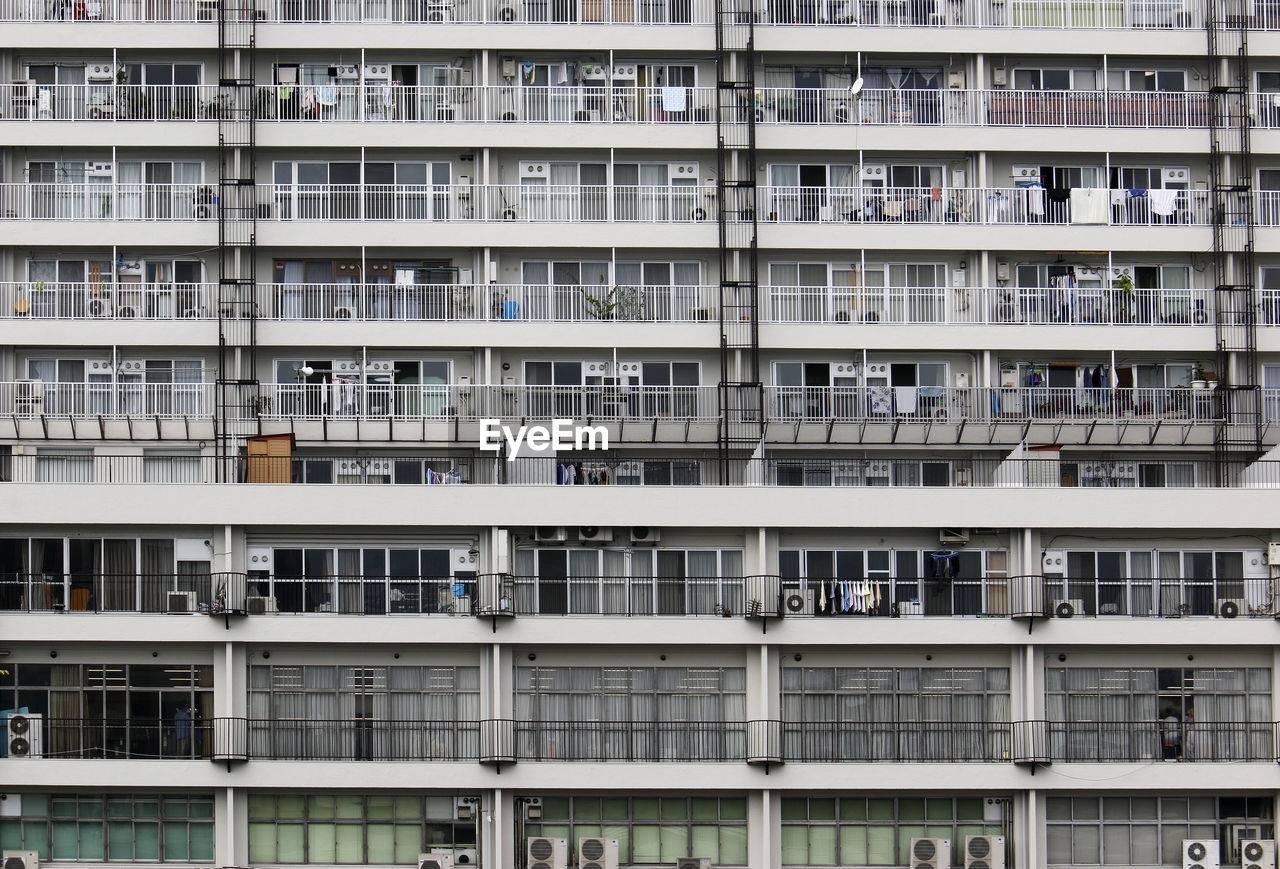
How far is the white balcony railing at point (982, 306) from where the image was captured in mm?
53844

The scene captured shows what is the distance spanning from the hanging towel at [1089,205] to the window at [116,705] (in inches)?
1082

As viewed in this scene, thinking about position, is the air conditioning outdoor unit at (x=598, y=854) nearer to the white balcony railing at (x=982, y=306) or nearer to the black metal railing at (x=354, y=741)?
the black metal railing at (x=354, y=741)

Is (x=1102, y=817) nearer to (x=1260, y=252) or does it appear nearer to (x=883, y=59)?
(x=1260, y=252)

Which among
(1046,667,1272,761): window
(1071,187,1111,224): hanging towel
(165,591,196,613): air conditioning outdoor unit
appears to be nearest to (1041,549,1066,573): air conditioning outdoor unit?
(1046,667,1272,761): window

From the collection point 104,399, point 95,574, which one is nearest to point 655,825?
point 95,574

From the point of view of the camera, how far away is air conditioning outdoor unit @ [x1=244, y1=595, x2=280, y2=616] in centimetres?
4772

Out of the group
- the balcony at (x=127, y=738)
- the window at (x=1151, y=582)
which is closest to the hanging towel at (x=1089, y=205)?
the window at (x=1151, y=582)

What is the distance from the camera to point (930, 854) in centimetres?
4719

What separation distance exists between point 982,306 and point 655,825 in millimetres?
17664

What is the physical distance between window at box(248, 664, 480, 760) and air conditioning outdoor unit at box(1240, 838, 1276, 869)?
1974cm

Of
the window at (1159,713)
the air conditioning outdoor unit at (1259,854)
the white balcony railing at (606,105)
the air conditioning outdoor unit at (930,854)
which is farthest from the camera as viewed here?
the white balcony railing at (606,105)

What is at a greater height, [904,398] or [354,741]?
[904,398]

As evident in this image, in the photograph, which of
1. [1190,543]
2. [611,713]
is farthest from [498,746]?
[1190,543]

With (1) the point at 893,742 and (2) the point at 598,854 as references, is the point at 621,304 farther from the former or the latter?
(2) the point at 598,854
